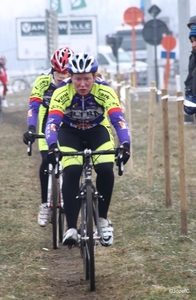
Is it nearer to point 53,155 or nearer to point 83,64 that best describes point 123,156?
point 53,155

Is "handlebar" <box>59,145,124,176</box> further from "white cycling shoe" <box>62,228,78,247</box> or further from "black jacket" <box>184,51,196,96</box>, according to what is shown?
"black jacket" <box>184,51,196,96</box>

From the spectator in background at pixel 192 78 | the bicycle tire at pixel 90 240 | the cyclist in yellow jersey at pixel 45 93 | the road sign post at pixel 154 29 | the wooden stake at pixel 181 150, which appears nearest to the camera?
the bicycle tire at pixel 90 240

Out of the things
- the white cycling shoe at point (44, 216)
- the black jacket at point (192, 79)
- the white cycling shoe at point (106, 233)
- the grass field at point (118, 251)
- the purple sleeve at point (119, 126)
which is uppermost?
the black jacket at point (192, 79)

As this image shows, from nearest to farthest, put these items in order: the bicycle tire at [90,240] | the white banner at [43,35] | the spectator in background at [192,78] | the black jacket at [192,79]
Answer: the bicycle tire at [90,240] < the spectator in background at [192,78] < the black jacket at [192,79] < the white banner at [43,35]

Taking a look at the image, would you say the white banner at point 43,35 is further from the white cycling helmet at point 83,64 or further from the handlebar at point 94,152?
the handlebar at point 94,152

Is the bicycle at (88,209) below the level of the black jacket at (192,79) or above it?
below

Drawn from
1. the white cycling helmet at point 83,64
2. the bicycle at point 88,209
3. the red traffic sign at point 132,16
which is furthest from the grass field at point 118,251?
the red traffic sign at point 132,16

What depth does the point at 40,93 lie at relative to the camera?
8906 millimetres

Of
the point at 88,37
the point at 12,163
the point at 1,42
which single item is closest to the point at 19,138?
the point at 12,163

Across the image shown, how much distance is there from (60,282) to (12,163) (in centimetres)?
745

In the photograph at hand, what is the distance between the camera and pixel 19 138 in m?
19.0

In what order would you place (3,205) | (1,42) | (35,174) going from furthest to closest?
1. (1,42)
2. (35,174)
3. (3,205)

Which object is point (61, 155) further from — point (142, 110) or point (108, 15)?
point (108, 15)

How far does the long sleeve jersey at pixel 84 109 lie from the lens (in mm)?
7176
